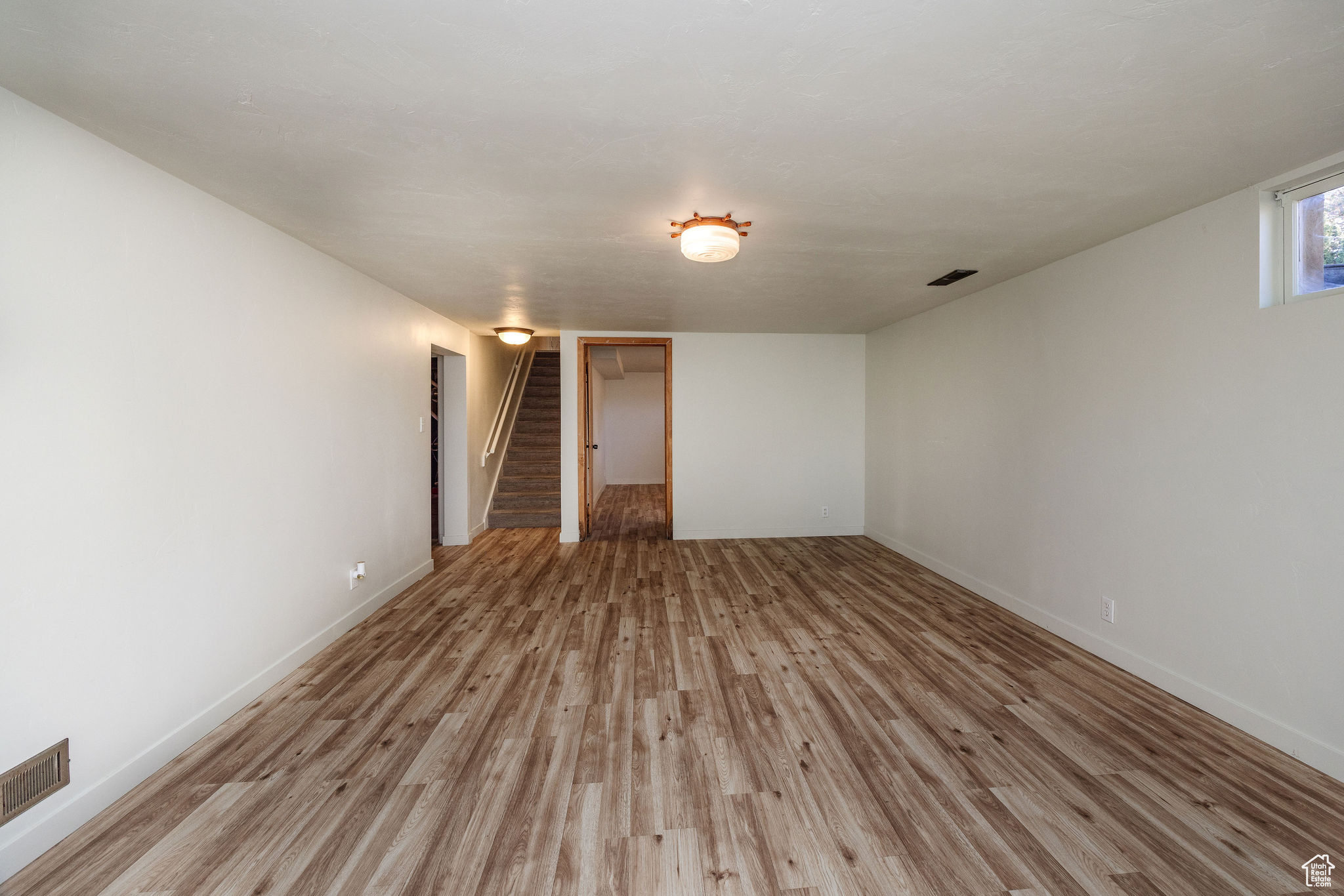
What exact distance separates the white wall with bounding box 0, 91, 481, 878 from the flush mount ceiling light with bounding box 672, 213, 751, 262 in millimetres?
2108

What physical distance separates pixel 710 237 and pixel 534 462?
5.55 m

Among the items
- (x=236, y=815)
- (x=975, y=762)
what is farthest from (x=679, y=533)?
(x=236, y=815)

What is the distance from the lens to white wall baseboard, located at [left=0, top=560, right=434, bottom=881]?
5.40 feet

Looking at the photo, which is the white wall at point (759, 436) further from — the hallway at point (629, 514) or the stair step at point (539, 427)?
the stair step at point (539, 427)

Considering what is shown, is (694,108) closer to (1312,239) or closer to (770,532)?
(1312,239)

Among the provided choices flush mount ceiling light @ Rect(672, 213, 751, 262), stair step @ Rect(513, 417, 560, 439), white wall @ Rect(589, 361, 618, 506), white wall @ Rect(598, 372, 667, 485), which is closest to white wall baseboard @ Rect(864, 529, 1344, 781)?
flush mount ceiling light @ Rect(672, 213, 751, 262)

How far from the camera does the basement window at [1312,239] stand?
7.03 feet

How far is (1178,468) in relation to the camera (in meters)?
2.69

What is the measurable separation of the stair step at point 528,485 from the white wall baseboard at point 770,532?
75.1 inches

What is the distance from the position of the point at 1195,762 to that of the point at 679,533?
4541 millimetres

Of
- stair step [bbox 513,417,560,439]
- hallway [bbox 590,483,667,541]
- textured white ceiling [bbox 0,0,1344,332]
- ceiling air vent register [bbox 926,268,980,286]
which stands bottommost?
hallway [bbox 590,483,667,541]

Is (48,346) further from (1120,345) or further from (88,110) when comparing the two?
(1120,345)

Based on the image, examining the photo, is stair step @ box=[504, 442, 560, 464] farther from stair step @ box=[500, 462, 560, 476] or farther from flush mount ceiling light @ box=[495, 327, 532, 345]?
flush mount ceiling light @ box=[495, 327, 532, 345]

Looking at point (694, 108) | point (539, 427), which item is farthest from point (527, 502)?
point (694, 108)
